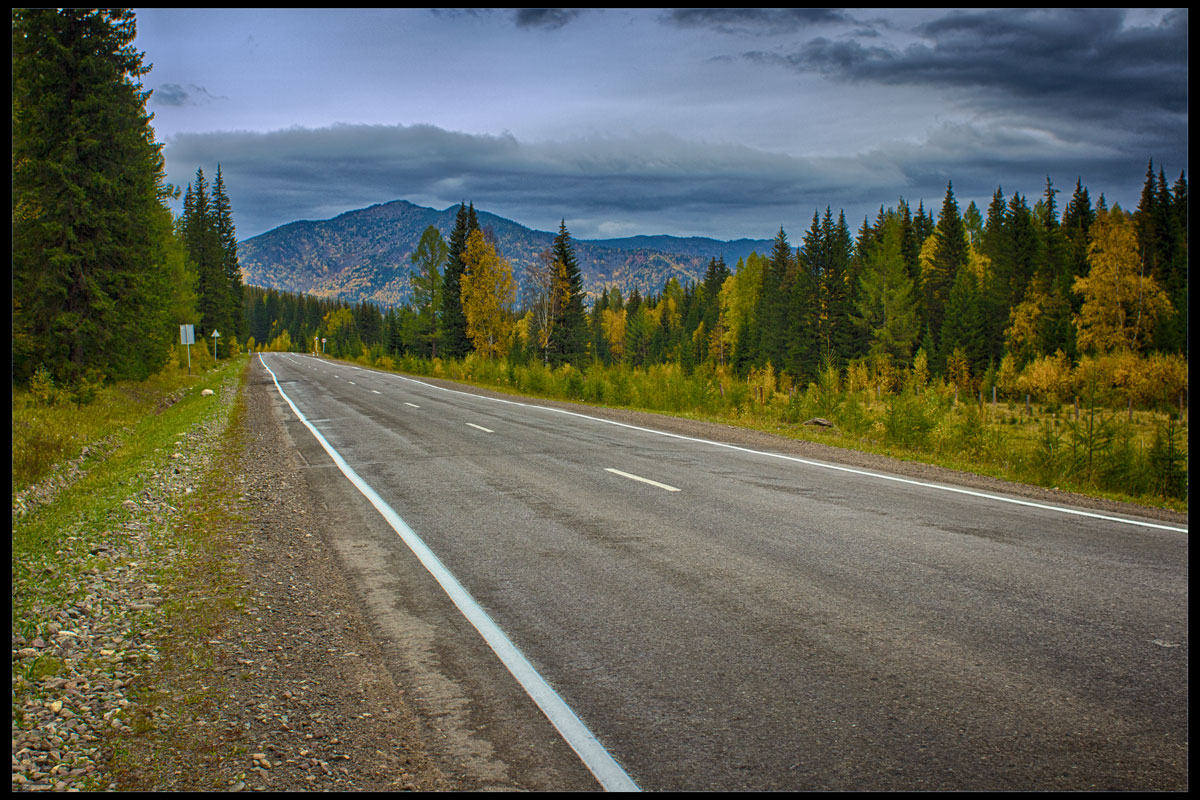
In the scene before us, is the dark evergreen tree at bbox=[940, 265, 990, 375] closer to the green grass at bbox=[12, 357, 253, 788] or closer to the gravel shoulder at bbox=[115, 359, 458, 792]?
the green grass at bbox=[12, 357, 253, 788]

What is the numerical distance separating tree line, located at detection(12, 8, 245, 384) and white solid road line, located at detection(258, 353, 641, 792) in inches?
844

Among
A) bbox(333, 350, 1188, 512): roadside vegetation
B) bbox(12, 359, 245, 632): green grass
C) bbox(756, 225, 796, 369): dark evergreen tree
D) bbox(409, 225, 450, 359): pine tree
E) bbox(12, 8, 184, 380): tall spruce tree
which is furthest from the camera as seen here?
bbox(756, 225, 796, 369): dark evergreen tree

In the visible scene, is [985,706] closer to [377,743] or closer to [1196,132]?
[1196,132]

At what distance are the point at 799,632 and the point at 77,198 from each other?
1052 inches

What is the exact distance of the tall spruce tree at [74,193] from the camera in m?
21.9

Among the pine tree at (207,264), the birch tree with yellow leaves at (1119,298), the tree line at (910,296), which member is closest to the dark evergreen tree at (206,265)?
the pine tree at (207,264)

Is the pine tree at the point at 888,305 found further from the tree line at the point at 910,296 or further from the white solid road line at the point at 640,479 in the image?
the white solid road line at the point at 640,479

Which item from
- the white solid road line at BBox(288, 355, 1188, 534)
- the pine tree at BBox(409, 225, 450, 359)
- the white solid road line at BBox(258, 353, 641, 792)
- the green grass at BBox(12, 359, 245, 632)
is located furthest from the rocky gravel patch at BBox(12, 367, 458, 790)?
the pine tree at BBox(409, 225, 450, 359)

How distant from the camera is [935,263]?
7044 cm

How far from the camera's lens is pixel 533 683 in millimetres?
3756

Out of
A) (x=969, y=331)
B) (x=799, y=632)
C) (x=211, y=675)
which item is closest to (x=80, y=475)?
(x=211, y=675)

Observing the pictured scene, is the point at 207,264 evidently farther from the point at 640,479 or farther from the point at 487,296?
the point at 640,479

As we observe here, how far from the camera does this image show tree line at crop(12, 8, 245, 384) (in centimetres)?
2191

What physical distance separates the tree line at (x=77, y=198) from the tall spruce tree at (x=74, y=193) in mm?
34
